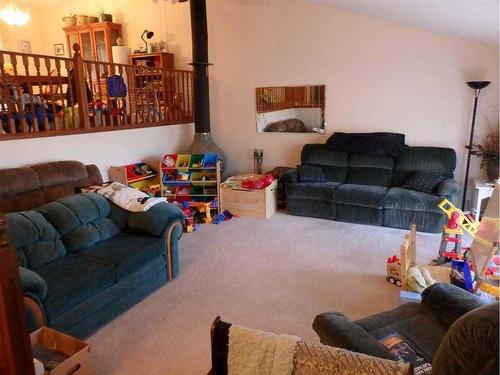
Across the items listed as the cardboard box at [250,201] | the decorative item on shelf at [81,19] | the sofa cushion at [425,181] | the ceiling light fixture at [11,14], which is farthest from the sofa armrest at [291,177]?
the decorative item on shelf at [81,19]

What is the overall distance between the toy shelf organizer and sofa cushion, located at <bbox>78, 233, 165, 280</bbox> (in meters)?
1.80

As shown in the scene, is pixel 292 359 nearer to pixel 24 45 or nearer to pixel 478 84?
pixel 478 84

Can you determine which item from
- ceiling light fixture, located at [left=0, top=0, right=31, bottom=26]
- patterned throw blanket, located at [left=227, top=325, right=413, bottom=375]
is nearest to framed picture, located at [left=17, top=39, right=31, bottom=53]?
ceiling light fixture, located at [left=0, top=0, right=31, bottom=26]

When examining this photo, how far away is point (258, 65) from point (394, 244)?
3211 millimetres

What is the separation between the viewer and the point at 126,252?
9.18 feet

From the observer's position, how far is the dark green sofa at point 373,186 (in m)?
4.15

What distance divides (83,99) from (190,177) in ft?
5.16

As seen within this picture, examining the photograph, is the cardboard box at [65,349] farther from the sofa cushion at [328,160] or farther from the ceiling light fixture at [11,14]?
the ceiling light fixture at [11,14]

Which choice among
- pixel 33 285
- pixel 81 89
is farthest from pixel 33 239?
pixel 81 89

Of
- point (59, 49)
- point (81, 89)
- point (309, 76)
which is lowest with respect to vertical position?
point (81, 89)

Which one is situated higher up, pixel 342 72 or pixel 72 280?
pixel 342 72

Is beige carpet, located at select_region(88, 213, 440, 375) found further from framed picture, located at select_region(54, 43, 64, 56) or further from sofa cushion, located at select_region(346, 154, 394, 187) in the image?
framed picture, located at select_region(54, 43, 64, 56)

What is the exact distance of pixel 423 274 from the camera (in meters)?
2.64

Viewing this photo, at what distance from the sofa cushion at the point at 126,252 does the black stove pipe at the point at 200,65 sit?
9.05 ft
